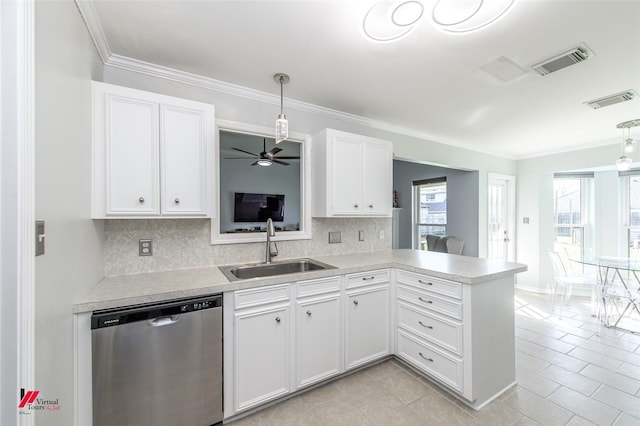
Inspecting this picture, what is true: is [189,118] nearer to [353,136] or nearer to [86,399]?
[353,136]

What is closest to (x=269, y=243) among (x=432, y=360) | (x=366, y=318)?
(x=366, y=318)

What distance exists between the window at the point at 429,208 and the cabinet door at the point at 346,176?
3.20 m

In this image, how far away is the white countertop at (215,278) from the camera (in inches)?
56.2

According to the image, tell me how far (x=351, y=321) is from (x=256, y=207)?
2.80m

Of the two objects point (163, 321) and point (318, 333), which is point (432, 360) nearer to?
point (318, 333)

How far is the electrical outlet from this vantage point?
77.4 inches

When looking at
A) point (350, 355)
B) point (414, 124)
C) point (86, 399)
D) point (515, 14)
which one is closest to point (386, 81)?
point (515, 14)

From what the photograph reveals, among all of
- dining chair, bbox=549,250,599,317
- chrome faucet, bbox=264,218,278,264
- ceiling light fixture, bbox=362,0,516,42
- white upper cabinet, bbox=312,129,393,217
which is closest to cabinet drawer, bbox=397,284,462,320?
white upper cabinet, bbox=312,129,393,217

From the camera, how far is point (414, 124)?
10.9ft

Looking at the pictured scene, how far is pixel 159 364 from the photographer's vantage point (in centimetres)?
147

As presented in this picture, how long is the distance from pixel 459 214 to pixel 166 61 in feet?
15.9

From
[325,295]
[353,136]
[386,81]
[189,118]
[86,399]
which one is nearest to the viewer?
[86,399]

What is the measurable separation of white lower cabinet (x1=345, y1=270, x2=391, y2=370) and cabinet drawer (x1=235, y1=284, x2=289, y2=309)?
1.95 feet

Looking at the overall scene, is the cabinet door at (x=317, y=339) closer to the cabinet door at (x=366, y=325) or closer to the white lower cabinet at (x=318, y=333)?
the white lower cabinet at (x=318, y=333)
